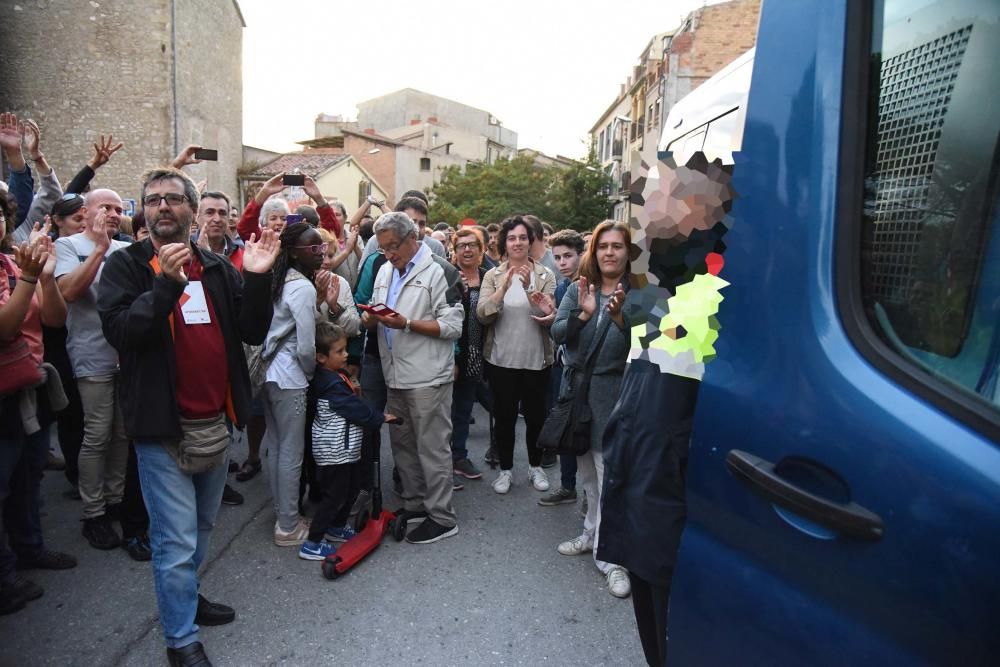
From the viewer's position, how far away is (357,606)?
3.17 metres

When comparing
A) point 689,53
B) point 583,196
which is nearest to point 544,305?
point 689,53

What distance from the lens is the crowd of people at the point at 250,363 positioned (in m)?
2.56

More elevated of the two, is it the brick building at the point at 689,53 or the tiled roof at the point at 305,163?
the brick building at the point at 689,53

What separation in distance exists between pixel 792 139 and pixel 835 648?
875 millimetres

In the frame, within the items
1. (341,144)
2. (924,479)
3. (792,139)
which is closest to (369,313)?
(792,139)

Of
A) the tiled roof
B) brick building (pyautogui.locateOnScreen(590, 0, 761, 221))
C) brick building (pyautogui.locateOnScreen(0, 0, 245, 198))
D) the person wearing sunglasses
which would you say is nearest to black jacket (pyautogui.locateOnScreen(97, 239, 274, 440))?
the person wearing sunglasses

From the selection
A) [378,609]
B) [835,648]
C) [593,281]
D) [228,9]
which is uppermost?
[228,9]

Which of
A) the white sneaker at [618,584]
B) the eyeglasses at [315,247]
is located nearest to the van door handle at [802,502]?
the white sneaker at [618,584]

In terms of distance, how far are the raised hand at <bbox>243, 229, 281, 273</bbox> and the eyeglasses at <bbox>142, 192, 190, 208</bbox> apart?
320 millimetres

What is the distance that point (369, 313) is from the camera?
3754 millimetres

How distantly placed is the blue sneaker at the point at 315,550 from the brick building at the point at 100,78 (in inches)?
800

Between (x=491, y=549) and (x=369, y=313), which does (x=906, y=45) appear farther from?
(x=491, y=549)

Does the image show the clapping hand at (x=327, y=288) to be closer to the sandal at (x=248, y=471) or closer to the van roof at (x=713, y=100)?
the sandal at (x=248, y=471)

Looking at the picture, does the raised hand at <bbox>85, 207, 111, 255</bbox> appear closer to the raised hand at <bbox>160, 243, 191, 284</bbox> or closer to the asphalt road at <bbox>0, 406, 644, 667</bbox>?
the raised hand at <bbox>160, 243, 191, 284</bbox>
